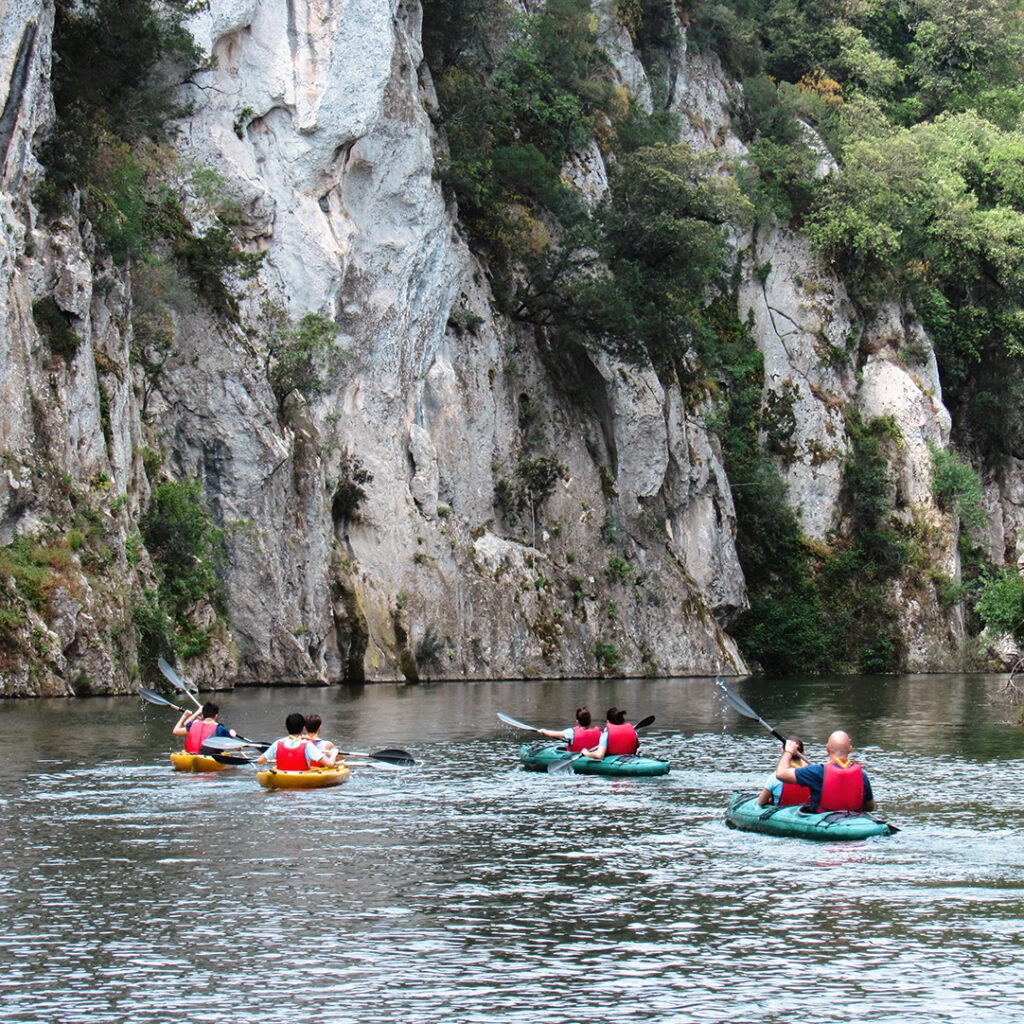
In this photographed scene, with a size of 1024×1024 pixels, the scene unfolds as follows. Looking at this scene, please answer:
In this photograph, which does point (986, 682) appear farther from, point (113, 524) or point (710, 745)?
point (113, 524)

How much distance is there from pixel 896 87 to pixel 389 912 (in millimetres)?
72279

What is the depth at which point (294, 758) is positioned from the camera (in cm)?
2088

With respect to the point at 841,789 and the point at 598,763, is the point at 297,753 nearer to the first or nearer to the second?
the point at 598,763

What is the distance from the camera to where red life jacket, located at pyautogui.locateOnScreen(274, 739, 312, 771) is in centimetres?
2086

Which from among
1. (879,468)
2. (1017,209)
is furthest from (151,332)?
(1017,209)

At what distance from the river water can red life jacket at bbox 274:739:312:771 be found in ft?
1.79

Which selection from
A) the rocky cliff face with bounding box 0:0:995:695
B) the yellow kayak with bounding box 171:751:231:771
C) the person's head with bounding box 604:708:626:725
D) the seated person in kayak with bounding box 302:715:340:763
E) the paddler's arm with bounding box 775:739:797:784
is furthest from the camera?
the rocky cliff face with bounding box 0:0:995:695

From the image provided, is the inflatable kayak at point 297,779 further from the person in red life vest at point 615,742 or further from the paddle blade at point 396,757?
the person in red life vest at point 615,742

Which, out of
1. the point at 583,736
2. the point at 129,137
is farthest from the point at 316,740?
the point at 129,137

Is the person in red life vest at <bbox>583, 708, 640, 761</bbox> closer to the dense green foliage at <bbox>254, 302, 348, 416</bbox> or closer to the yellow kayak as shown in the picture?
the yellow kayak

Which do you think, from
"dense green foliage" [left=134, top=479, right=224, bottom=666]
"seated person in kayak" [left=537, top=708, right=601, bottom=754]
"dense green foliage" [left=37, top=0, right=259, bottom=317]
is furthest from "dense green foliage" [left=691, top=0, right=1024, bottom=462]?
"seated person in kayak" [left=537, top=708, right=601, bottom=754]

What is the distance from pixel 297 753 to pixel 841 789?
7.68m

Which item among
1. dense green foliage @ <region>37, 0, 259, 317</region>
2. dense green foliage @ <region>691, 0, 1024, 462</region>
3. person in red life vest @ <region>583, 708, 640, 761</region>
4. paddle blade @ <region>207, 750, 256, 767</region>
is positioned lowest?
paddle blade @ <region>207, 750, 256, 767</region>

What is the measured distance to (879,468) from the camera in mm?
65000
